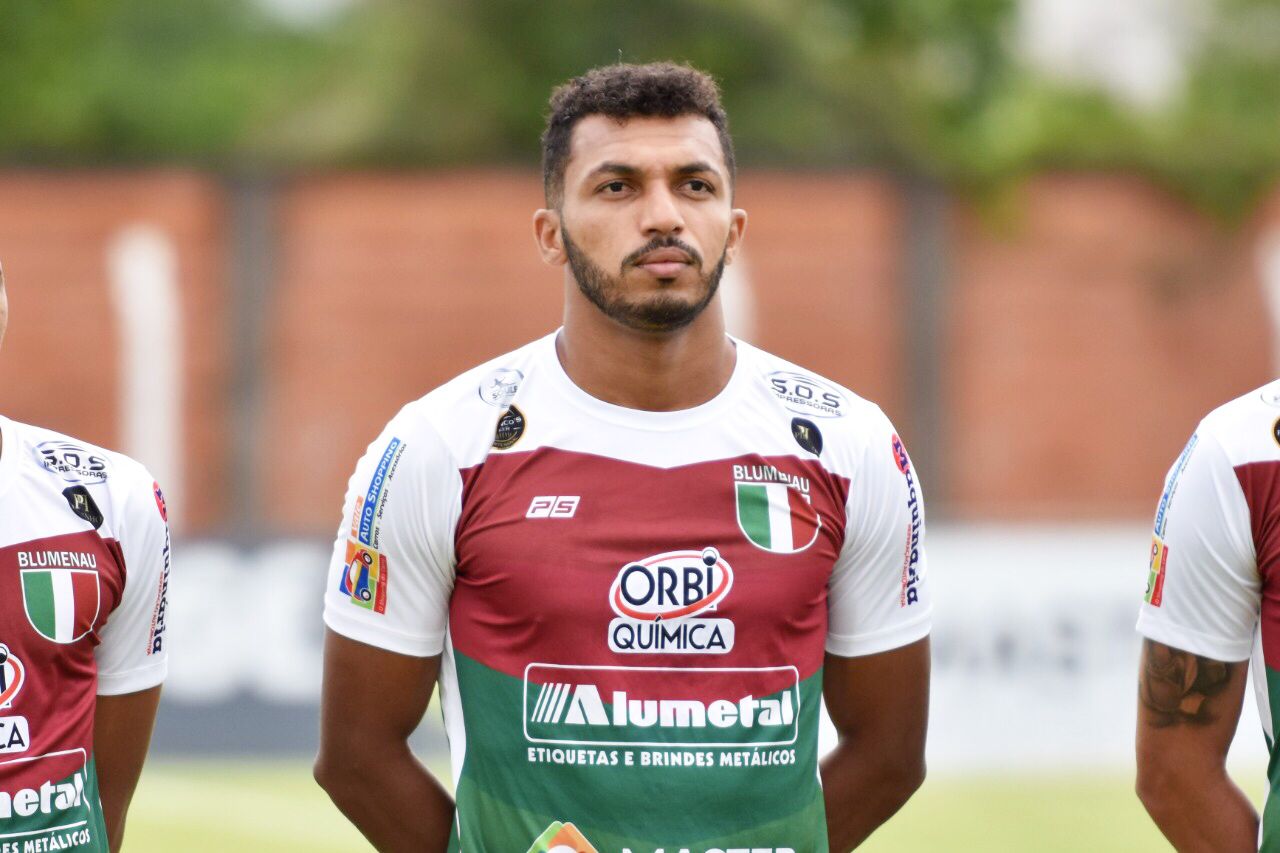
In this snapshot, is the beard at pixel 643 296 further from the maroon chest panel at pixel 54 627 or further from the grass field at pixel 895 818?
the grass field at pixel 895 818

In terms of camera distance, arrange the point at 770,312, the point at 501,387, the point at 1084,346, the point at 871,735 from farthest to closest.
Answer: the point at 1084,346, the point at 770,312, the point at 871,735, the point at 501,387

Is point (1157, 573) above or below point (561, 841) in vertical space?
above

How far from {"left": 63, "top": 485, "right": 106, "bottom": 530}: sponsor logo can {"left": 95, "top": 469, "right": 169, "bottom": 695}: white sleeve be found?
0.04 metres

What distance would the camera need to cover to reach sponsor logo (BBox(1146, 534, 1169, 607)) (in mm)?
3549

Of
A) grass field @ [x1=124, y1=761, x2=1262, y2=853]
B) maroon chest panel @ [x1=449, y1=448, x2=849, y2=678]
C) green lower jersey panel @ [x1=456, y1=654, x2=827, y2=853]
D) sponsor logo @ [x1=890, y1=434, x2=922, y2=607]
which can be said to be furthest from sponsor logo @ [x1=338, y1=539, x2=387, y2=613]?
grass field @ [x1=124, y1=761, x2=1262, y2=853]

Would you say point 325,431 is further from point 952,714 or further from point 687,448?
point 687,448

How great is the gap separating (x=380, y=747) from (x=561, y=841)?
44 centimetres

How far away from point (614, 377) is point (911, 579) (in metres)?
0.72

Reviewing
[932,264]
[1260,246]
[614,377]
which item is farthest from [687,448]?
[1260,246]

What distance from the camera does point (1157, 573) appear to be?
11.7 ft

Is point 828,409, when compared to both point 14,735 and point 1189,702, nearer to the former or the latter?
point 1189,702

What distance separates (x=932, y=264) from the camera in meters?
18.0

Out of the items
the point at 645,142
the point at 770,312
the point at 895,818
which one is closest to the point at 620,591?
the point at 645,142

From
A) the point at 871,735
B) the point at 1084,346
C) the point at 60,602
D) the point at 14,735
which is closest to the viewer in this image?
the point at 14,735
